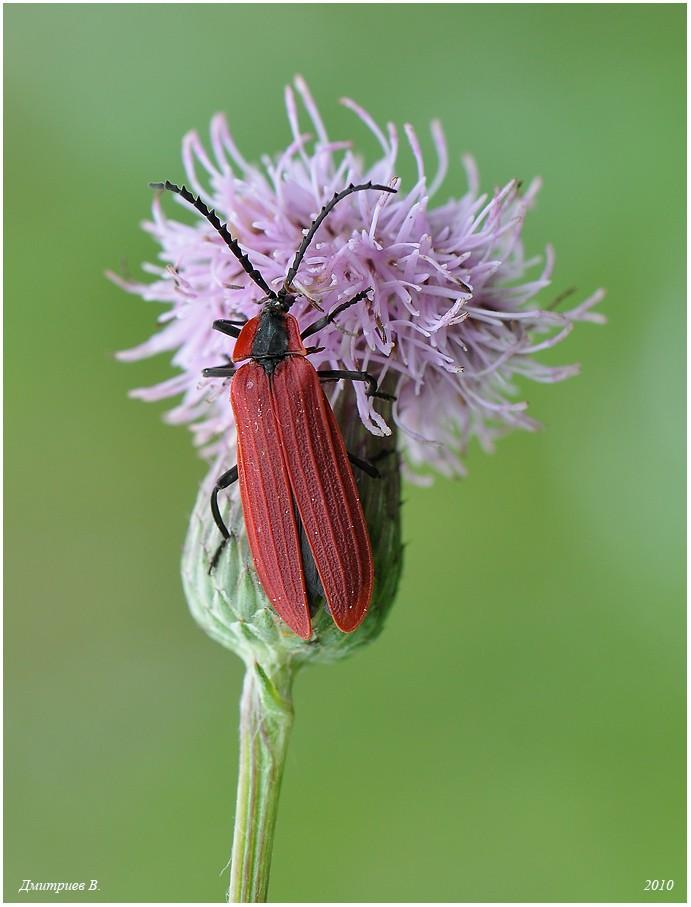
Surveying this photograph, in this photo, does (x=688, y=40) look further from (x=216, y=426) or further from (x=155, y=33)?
(x=216, y=426)

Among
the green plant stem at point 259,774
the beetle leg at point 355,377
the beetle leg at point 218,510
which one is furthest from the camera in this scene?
the beetle leg at point 218,510

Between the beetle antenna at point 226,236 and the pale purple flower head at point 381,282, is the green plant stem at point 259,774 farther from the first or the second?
the beetle antenna at point 226,236

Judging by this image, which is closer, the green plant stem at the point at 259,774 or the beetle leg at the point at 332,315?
the green plant stem at the point at 259,774

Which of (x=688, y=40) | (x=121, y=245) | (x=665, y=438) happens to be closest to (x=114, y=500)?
(x=121, y=245)

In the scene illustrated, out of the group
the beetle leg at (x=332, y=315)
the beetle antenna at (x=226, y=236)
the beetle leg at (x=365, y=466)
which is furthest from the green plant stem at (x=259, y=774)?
the beetle antenna at (x=226, y=236)

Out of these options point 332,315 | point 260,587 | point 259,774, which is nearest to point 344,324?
point 332,315

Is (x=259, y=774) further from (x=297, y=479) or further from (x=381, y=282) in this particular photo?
(x=381, y=282)

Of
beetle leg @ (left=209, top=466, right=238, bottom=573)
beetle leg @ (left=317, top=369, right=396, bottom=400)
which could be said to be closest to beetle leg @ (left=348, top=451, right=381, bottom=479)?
beetle leg @ (left=317, top=369, right=396, bottom=400)
